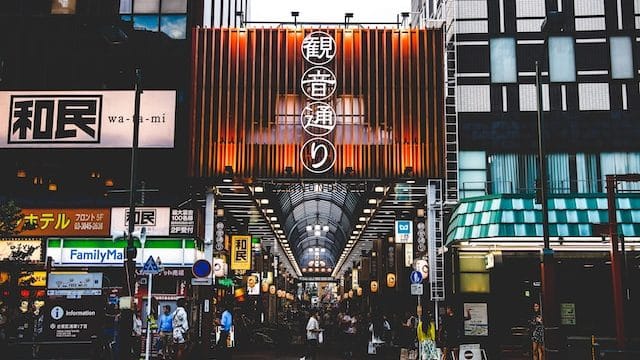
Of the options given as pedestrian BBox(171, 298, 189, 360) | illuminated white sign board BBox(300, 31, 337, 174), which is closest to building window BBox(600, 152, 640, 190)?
illuminated white sign board BBox(300, 31, 337, 174)

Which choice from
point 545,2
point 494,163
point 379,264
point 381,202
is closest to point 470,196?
point 494,163

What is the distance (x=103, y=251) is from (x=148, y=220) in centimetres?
212

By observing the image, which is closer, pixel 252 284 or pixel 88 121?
pixel 88 121

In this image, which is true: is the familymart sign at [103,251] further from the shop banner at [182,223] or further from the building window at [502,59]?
Result: the building window at [502,59]

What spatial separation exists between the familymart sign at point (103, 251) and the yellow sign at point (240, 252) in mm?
5106

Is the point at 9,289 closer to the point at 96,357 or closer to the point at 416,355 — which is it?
the point at 96,357

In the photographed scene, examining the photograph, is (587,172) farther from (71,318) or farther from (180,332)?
(71,318)

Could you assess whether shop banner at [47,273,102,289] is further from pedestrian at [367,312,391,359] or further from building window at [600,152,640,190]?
building window at [600,152,640,190]

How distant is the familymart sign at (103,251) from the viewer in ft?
93.7

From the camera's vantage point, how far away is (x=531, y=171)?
29.4 m

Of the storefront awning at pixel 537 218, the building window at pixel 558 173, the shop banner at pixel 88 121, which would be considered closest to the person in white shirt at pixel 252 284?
the shop banner at pixel 88 121

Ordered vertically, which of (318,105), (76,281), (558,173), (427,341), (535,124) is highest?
(318,105)

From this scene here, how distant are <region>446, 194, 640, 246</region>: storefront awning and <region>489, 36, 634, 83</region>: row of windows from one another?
5729 millimetres

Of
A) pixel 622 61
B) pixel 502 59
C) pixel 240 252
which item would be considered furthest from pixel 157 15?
pixel 622 61
